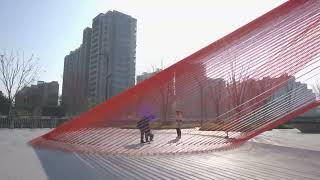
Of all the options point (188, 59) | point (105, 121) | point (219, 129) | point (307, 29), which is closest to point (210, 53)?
point (188, 59)

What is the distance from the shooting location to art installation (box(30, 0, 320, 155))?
9.54 metres

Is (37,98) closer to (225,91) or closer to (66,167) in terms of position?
(225,91)

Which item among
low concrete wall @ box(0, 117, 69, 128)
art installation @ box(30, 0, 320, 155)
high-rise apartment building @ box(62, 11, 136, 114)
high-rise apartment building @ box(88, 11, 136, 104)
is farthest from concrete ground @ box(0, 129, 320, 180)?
high-rise apartment building @ box(88, 11, 136, 104)

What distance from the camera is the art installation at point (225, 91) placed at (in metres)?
9.54

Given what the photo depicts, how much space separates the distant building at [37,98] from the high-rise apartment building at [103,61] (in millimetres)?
5058

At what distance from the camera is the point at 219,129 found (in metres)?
13.5

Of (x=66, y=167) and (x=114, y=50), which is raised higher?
(x=114, y=50)

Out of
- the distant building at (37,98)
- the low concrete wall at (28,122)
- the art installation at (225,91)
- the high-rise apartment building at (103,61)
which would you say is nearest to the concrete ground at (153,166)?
the art installation at (225,91)

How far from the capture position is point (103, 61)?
150 feet

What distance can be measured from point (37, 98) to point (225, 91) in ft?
172

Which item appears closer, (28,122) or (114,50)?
(28,122)

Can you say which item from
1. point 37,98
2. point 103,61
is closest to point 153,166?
point 103,61

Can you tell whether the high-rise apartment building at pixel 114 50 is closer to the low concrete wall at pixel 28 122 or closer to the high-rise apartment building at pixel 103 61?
the high-rise apartment building at pixel 103 61

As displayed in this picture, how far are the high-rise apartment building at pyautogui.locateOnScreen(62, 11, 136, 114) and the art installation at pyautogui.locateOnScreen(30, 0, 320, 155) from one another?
2849cm
